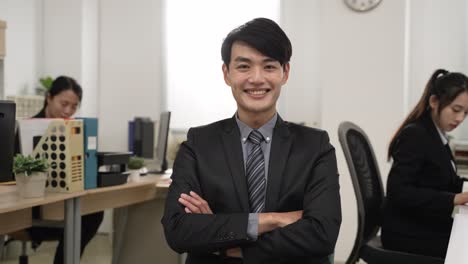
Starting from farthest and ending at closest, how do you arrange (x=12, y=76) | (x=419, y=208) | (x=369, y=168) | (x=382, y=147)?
(x=12, y=76), (x=382, y=147), (x=369, y=168), (x=419, y=208)

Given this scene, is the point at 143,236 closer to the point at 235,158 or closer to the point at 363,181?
the point at 363,181

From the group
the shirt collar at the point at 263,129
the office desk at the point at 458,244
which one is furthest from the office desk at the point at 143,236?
the office desk at the point at 458,244

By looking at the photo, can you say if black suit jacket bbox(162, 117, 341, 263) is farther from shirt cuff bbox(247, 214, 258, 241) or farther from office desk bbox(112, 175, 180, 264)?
office desk bbox(112, 175, 180, 264)

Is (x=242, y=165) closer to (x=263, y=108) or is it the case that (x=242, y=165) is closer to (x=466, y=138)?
(x=263, y=108)

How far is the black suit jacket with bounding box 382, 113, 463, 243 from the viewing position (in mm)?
2180

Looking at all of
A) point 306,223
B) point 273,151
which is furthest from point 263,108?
point 306,223

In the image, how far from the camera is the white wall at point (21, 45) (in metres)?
4.66

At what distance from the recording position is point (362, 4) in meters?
3.82

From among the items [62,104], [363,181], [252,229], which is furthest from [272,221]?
[62,104]

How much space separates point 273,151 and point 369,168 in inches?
42.5

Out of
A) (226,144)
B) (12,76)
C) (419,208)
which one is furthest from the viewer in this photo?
(12,76)

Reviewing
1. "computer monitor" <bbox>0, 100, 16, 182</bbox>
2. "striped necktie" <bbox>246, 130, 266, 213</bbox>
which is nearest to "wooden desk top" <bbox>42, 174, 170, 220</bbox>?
"computer monitor" <bbox>0, 100, 16, 182</bbox>

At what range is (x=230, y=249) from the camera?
4.88ft

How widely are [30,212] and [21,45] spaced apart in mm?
3085
